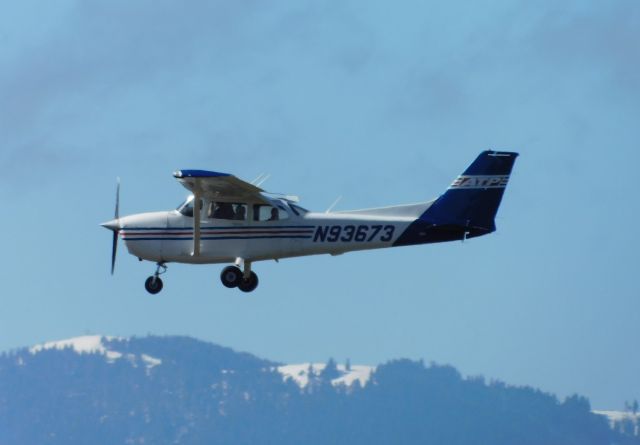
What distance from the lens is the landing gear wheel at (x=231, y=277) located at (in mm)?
44812

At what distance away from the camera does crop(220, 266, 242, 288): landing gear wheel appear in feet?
147

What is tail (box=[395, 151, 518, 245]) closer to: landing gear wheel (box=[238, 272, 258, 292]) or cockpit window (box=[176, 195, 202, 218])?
landing gear wheel (box=[238, 272, 258, 292])

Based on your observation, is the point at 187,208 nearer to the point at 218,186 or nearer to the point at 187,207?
the point at 187,207

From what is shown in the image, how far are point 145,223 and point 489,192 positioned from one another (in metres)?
9.70

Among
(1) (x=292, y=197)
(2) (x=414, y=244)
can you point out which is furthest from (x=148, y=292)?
(2) (x=414, y=244)

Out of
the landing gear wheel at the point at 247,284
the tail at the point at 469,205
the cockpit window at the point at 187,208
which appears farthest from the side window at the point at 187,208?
the tail at the point at 469,205

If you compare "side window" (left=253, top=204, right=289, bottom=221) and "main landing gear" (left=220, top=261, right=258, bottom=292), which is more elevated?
"side window" (left=253, top=204, right=289, bottom=221)

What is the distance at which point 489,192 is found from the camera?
44312mm

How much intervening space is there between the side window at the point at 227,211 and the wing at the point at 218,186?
17 cm

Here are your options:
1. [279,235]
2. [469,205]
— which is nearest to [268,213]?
[279,235]

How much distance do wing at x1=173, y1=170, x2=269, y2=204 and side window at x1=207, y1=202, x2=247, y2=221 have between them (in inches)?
6.7

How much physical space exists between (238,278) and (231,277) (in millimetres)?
200

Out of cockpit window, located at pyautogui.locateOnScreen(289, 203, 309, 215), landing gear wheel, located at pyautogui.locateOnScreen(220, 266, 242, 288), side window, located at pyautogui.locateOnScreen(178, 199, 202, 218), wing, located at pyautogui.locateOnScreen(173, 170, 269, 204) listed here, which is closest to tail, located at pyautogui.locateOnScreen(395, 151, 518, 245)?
cockpit window, located at pyautogui.locateOnScreen(289, 203, 309, 215)

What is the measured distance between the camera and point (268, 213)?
44406 millimetres
